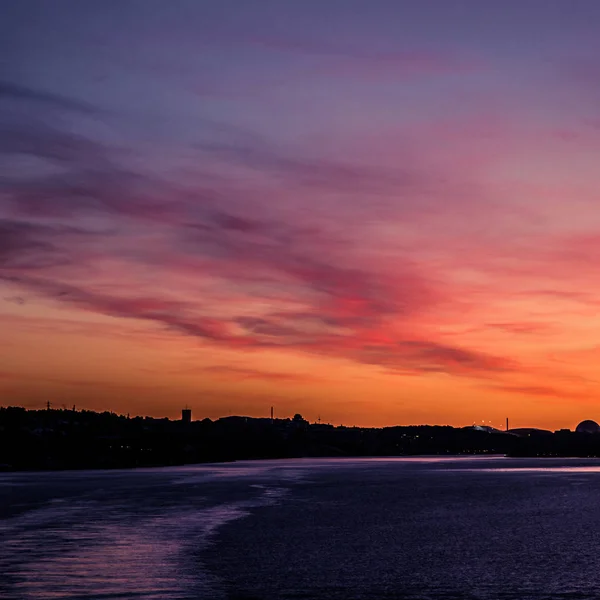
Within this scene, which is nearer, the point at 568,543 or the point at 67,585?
the point at 67,585

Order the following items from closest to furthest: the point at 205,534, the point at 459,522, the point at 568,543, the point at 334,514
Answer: the point at 568,543
the point at 205,534
the point at 459,522
the point at 334,514

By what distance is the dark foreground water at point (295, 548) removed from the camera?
3862cm

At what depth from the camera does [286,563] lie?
46312 mm

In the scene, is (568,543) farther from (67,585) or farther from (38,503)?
(38,503)

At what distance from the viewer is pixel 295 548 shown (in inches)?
2069

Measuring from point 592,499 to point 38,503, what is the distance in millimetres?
57264

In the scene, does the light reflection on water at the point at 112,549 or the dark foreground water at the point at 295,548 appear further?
the dark foreground water at the point at 295,548

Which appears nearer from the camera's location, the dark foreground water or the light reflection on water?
the light reflection on water

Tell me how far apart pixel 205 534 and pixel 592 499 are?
2160 inches

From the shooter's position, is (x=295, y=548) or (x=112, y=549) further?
(x=295, y=548)

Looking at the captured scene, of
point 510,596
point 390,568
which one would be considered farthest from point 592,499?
point 510,596

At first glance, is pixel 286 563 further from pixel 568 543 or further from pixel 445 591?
pixel 568 543

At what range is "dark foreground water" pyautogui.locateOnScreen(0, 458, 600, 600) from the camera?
127 ft

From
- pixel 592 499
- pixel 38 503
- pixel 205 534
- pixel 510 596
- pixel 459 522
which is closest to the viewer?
pixel 510 596
